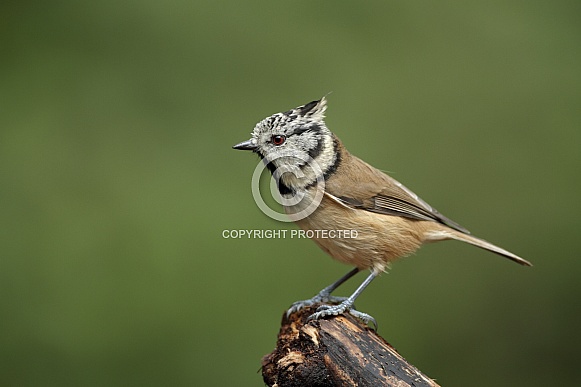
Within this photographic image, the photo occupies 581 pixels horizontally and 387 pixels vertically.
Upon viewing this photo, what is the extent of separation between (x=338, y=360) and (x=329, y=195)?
1079 millimetres

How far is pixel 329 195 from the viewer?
13.9 feet

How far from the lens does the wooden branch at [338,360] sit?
3398 mm

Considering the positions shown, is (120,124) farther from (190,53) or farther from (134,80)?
(190,53)

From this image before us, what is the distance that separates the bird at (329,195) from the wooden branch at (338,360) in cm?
33

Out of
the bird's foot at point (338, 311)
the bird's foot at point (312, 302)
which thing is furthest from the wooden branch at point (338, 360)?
the bird's foot at point (312, 302)

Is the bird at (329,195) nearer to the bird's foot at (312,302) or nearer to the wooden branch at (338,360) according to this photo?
the bird's foot at (312,302)

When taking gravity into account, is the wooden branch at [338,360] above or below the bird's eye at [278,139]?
below

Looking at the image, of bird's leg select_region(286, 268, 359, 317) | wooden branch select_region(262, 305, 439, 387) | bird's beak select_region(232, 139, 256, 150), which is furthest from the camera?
bird's leg select_region(286, 268, 359, 317)

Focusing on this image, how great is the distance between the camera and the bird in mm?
4246

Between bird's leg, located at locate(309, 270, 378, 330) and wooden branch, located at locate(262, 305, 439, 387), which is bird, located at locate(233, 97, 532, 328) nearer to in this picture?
bird's leg, located at locate(309, 270, 378, 330)

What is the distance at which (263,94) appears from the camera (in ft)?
20.4

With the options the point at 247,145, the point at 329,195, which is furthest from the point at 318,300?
the point at 247,145

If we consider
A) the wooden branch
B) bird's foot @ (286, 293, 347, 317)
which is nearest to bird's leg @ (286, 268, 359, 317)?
bird's foot @ (286, 293, 347, 317)

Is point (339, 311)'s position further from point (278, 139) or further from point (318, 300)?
point (278, 139)
